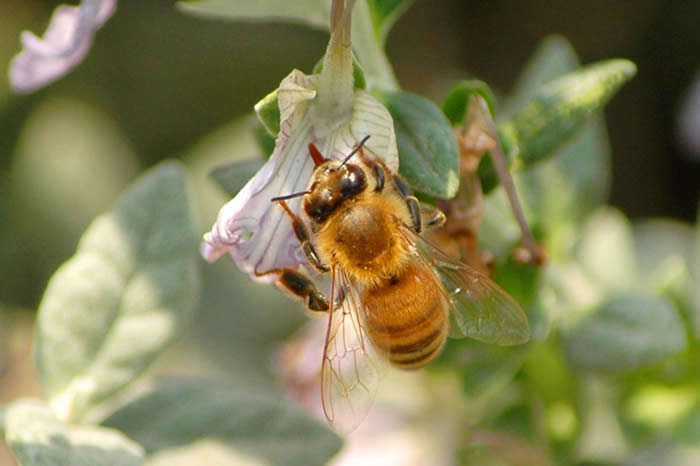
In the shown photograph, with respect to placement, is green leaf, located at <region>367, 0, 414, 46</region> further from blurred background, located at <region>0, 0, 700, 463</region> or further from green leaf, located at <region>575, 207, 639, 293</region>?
blurred background, located at <region>0, 0, 700, 463</region>

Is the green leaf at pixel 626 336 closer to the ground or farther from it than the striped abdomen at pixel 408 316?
closer to the ground

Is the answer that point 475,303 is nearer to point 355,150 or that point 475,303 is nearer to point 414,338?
point 414,338

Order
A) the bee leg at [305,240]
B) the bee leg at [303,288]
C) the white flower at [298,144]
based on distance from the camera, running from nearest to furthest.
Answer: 1. the white flower at [298,144]
2. the bee leg at [305,240]
3. the bee leg at [303,288]

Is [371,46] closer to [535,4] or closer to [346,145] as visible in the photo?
[346,145]

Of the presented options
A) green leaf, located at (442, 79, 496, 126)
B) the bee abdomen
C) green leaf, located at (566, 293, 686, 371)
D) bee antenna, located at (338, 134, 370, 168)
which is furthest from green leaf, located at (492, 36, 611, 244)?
bee antenna, located at (338, 134, 370, 168)

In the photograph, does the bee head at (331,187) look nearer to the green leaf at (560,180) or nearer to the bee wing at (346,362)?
the bee wing at (346,362)

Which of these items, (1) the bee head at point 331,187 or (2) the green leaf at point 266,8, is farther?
(2) the green leaf at point 266,8

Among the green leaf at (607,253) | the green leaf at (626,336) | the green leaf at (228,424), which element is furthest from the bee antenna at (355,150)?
the green leaf at (607,253)
